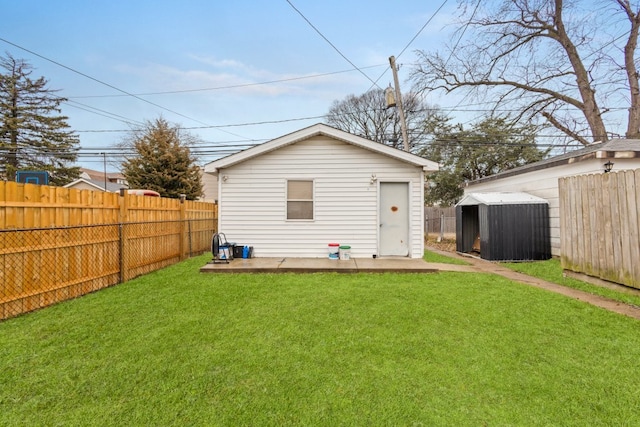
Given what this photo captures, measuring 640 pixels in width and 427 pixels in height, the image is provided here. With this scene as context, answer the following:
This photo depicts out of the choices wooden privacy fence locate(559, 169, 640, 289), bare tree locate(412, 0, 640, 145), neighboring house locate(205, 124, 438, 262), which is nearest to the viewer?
wooden privacy fence locate(559, 169, 640, 289)

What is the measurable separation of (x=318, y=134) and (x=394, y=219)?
9.78 ft

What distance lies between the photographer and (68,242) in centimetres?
461

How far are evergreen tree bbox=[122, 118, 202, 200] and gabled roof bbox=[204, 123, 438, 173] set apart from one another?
43.5 ft

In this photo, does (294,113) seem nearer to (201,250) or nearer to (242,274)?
(201,250)

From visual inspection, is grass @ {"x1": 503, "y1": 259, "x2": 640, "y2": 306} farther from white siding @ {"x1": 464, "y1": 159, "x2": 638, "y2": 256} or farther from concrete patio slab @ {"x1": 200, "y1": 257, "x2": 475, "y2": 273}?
concrete patio slab @ {"x1": 200, "y1": 257, "x2": 475, "y2": 273}

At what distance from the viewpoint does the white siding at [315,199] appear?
25.7 ft

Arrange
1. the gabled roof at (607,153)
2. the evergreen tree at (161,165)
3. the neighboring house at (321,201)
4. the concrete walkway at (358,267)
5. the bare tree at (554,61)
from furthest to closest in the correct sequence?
the evergreen tree at (161,165), the bare tree at (554,61), the neighboring house at (321,201), the gabled roof at (607,153), the concrete walkway at (358,267)

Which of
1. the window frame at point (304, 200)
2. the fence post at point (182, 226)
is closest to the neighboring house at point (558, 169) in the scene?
the window frame at point (304, 200)

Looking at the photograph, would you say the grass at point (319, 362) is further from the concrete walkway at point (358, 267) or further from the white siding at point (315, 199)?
the white siding at point (315, 199)

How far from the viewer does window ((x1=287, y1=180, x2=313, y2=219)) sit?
7922 millimetres

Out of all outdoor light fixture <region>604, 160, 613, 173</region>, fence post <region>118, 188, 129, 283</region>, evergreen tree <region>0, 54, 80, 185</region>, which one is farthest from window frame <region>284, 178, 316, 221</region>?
evergreen tree <region>0, 54, 80, 185</region>

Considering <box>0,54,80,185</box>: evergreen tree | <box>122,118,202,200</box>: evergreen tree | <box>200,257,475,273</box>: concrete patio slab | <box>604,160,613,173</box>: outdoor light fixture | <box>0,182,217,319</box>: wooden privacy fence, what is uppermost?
<box>0,54,80,185</box>: evergreen tree

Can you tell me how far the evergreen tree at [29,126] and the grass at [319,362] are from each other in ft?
83.7

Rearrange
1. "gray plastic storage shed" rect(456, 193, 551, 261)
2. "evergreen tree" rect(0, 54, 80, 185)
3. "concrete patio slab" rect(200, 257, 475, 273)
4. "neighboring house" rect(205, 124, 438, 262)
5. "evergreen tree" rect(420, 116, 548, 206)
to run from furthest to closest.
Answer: "evergreen tree" rect(0, 54, 80, 185), "evergreen tree" rect(420, 116, 548, 206), "gray plastic storage shed" rect(456, 193, 551, 261), "neighboring house" rect(205, 124, 438, 262), "concrete patio slab" rect(200, 257, 475, 273)
